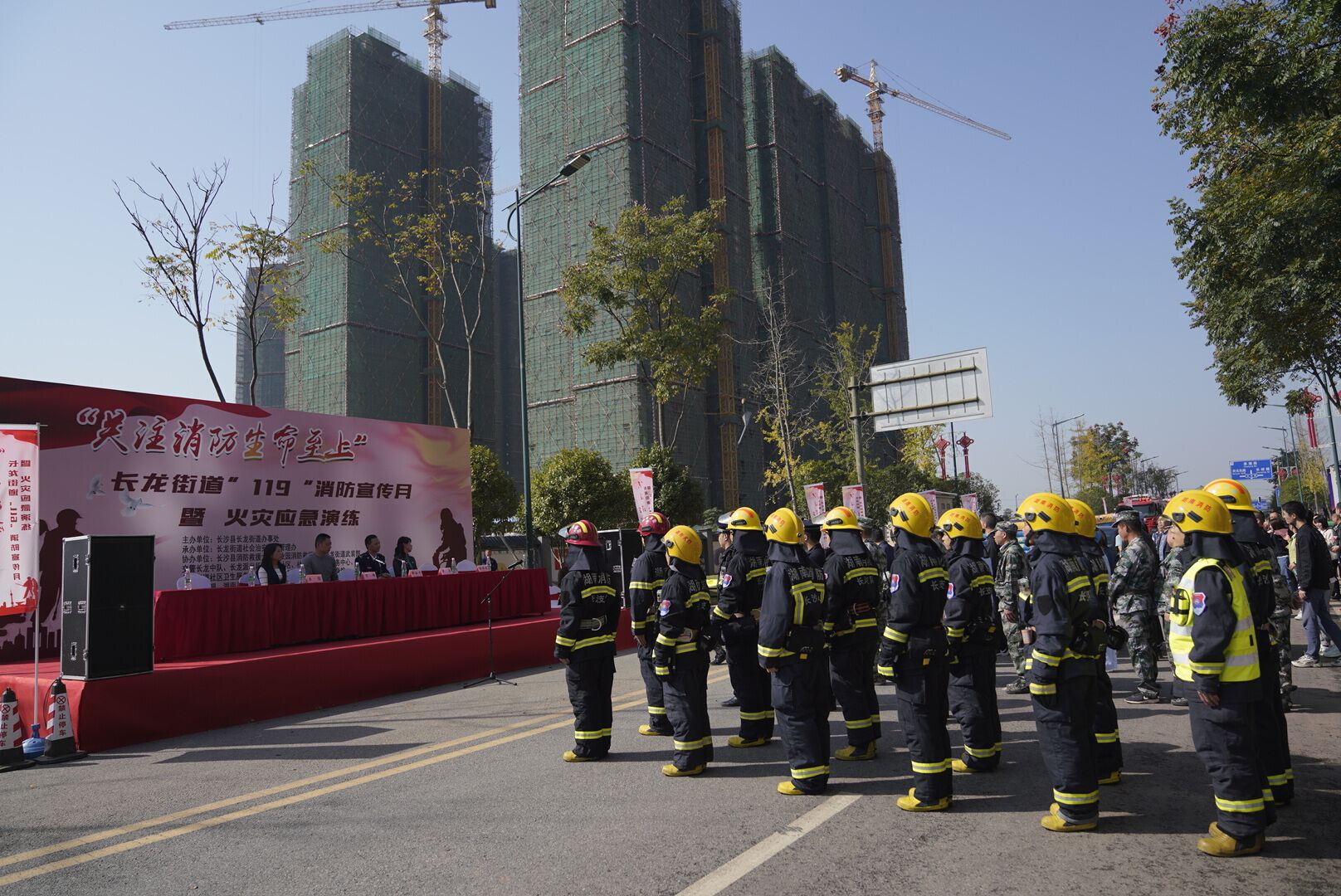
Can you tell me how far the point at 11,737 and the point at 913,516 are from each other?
7983 mm

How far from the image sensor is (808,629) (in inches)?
231

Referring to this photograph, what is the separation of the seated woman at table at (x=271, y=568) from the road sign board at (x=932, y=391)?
12.2m

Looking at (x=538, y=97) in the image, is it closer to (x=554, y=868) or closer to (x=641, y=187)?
(x=641, y=187)

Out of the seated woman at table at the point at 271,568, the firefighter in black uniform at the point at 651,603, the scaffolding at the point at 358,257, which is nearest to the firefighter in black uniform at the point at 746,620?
the firefighter in black uniform at the point at 651,603

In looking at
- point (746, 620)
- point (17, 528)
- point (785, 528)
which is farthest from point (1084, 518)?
point (17, 528)

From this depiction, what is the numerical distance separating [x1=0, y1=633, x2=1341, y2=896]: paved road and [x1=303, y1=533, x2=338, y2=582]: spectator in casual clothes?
17.4ft

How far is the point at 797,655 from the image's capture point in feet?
19.0

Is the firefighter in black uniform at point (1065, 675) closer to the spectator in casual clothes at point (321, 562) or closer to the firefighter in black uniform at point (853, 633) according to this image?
the firefighter in black uniform at point (853, 633)

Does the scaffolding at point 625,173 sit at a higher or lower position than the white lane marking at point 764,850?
higher

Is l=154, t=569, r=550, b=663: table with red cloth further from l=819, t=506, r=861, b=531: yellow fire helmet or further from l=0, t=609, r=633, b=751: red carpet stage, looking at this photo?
l=819, t=506, r=861, b=531: yellow fire helmet

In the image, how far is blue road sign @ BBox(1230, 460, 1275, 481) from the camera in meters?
52.7

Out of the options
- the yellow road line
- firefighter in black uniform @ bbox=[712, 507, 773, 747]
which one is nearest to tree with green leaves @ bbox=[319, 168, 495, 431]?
the yellow road line

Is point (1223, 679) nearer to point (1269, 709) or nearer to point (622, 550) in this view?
point (1269, 709)

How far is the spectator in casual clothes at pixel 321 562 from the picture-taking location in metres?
12.9
